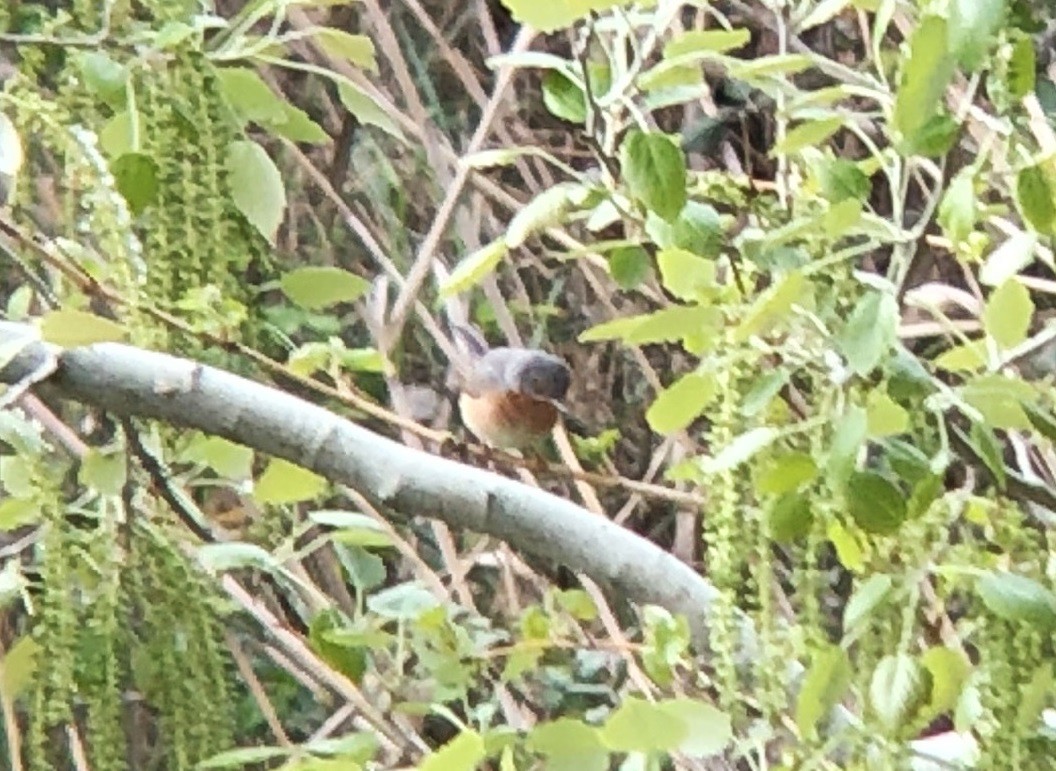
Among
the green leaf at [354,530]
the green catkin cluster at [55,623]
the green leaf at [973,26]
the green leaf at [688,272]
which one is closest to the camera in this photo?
the green leaf at [973,26]

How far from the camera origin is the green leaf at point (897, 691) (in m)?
0.57

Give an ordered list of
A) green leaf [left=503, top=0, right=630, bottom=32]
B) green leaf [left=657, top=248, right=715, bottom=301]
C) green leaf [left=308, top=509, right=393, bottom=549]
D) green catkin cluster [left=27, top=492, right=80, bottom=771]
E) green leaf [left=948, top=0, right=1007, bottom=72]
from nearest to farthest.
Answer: green leaf [left=948, top=0, right=1007, bottom=72] → green leaf [left=503, top=0, right=630, bottom=32] → green leaf [left=657, top=248, right=715, bottom=301] → green catkin cluster [left=27, top=492, right=80, bottom=771] → green leaf [left=308, top=509, right=393, bottom=549]

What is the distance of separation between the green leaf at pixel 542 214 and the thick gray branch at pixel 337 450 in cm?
11

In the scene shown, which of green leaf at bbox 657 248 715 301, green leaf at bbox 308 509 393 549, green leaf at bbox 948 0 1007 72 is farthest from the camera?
green leaf at bbox 308 509 393 549

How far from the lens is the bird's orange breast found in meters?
1.26

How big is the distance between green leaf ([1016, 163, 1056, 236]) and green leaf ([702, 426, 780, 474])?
0.12 metres

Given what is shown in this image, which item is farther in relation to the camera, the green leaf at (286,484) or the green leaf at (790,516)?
the green leaf at (286,484)

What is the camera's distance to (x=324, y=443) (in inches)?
27.6

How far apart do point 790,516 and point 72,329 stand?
0.29 meters

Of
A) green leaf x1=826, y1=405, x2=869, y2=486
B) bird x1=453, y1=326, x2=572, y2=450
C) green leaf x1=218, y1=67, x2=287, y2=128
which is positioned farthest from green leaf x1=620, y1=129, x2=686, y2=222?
bird x1=453, y1=326, x2=572, y2=450

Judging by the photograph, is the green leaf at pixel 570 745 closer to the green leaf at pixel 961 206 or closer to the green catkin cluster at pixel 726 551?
the green catkin cluster at pixel 726 551

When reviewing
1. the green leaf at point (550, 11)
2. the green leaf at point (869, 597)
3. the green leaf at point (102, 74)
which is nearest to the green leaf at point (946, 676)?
the green leaf at point (869, 597)

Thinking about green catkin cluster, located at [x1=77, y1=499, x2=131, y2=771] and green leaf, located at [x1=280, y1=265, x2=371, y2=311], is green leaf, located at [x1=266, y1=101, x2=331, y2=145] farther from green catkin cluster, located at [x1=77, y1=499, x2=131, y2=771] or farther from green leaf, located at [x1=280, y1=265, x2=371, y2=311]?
green catkin cluster, located at [x1=77, y1=499, x2=131, y2=771]

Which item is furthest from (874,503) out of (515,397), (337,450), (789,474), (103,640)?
(515,397)
